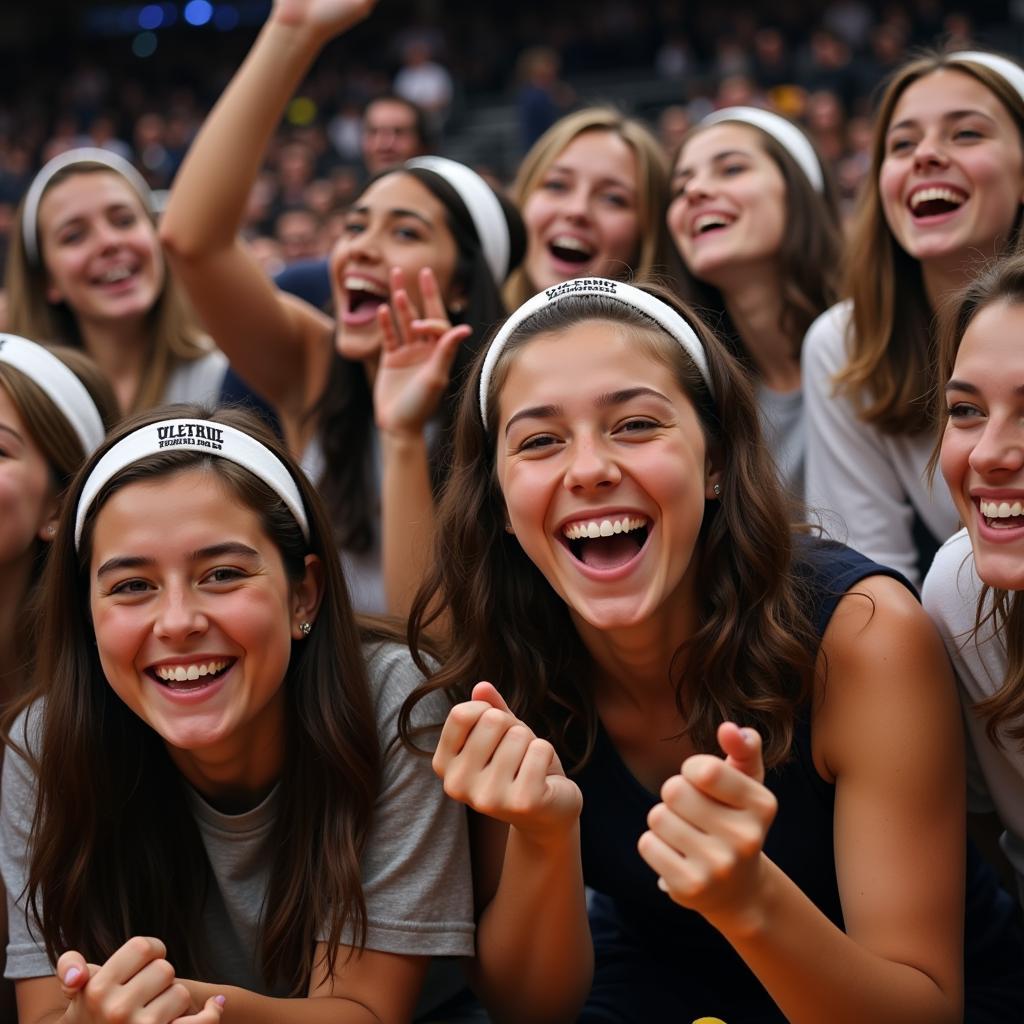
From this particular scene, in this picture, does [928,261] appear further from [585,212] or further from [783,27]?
[783,27]

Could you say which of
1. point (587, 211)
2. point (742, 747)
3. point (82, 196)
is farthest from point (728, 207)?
point (742, 747)

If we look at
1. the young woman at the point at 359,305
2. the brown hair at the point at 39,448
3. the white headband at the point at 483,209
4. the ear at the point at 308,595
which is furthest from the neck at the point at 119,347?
the ear at the point at 308,595

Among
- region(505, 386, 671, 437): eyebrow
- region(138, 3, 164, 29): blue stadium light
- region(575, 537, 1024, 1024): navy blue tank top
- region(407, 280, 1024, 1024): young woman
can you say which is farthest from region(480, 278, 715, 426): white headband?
region(138, 3, 164, 29): blue stadium light

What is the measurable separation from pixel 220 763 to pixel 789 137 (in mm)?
2561

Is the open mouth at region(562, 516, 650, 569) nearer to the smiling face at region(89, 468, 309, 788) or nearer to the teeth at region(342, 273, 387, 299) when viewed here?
the smiling face at region(89, 468, 309, 788)

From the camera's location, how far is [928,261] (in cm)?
343

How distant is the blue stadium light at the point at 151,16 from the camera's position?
2233cm

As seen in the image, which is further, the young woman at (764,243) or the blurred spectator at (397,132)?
the blurred spectator at (397,132)

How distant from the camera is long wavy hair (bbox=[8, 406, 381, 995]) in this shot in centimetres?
236

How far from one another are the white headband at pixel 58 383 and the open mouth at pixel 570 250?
1666 millimetres

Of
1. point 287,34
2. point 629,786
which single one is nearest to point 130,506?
point 629,786

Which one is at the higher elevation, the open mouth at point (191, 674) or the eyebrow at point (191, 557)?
the eyebrow at point (191, 557)

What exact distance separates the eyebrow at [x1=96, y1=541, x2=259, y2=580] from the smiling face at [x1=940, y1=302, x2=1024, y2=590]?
1.14 m

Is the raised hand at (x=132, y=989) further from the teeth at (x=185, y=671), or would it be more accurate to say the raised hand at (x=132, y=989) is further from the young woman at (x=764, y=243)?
the young woman at (x=764, y=243)
